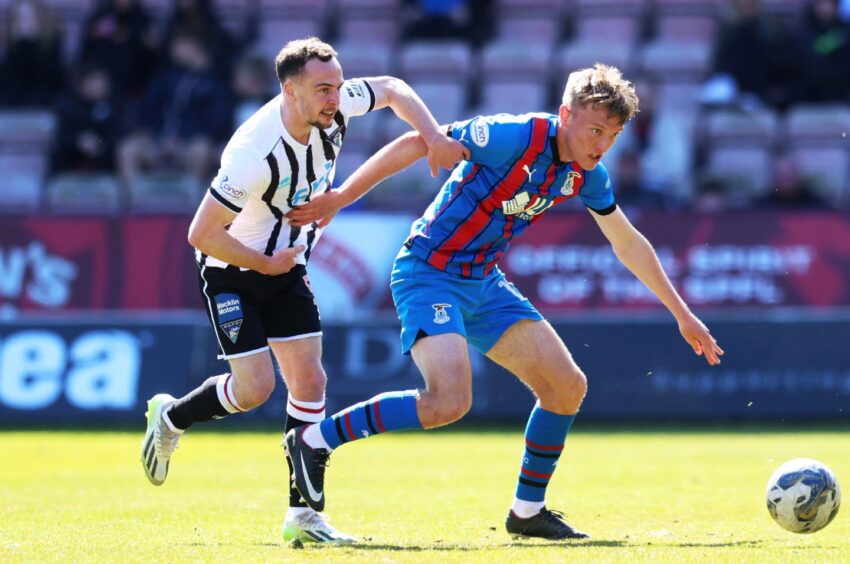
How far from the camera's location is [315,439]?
7.23 meters

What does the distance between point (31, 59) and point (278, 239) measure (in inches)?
507

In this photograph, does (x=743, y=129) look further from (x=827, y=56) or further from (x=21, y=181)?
(x=21, y=181)

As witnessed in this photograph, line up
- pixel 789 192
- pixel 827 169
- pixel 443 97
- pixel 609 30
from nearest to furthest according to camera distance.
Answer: pixel 789 192 < pixel 827 169 < pixel 443 97 < pixel 609 30

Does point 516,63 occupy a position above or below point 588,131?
above

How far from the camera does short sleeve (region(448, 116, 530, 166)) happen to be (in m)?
7.26

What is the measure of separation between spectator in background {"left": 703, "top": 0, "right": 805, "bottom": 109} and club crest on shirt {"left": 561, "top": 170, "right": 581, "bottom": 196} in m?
11.3

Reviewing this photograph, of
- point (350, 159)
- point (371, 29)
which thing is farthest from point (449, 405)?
point (371, 29)

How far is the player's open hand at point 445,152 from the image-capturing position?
23.5ft

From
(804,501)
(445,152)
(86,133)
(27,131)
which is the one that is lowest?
(804,501)

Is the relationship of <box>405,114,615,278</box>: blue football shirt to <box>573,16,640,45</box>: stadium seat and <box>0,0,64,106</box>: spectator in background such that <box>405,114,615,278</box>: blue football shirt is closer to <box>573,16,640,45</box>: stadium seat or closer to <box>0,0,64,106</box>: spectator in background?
<box>573,16,640,45</box>: stadium seat

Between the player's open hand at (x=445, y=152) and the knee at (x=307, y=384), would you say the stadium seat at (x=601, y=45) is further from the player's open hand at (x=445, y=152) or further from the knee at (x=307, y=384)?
the player's open hand at (x=445, y=152)

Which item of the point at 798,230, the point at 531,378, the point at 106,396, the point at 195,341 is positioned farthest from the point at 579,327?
the point at 531,378

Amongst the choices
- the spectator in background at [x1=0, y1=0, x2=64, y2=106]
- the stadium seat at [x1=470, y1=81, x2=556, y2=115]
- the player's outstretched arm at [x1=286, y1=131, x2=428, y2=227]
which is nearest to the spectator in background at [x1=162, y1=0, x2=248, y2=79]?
the spectator in background at [x1=0, y1=0, x2=64, y2=106]

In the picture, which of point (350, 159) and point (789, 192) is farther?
point (350, 159)
